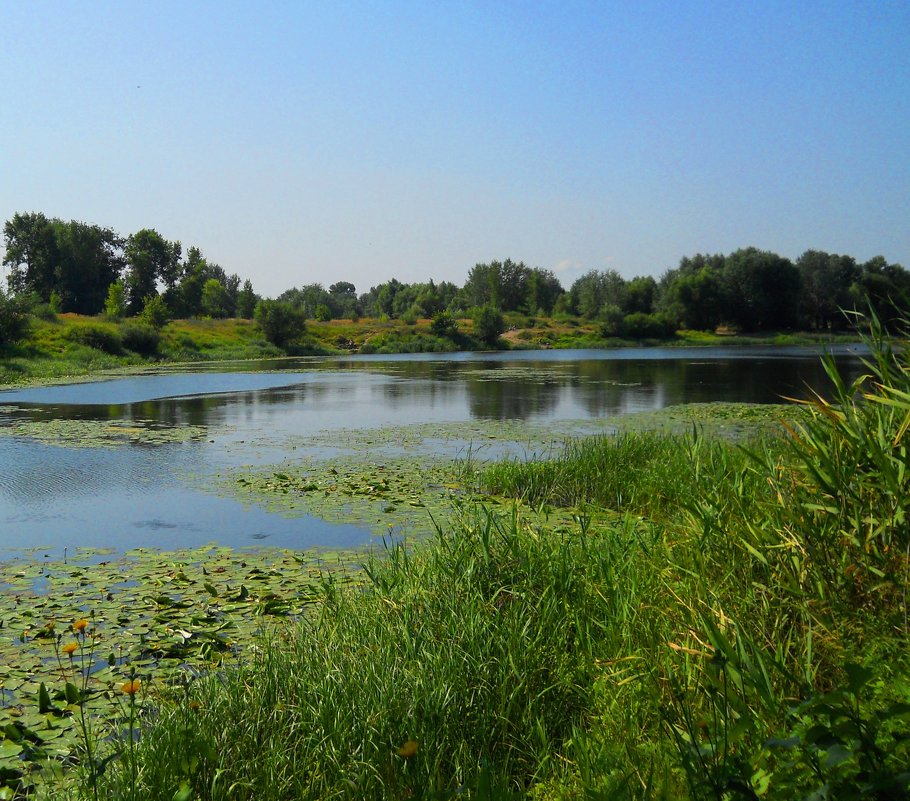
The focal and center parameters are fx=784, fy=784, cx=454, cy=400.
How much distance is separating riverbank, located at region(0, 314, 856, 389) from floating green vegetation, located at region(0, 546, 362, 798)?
32.6 m

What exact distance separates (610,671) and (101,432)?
17.9 metres

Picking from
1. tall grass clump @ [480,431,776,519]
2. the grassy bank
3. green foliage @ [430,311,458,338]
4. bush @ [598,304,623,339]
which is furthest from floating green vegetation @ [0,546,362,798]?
bush @ [598,304,623,339]

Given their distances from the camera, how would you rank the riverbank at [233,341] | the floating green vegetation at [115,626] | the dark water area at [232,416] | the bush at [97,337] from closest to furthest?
the floating green vegetation at [115,626] < the dark water area at [232,416] < the riverbank at [233,341] < the bush at [97,337]

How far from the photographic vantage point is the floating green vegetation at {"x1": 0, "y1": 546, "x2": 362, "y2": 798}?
4.66m

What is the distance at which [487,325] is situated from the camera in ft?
279

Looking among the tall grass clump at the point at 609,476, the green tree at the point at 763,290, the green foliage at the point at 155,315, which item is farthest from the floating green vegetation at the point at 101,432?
the green tree at the point at 763,290

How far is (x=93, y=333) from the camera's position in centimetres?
5188

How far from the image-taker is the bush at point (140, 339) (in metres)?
54.8

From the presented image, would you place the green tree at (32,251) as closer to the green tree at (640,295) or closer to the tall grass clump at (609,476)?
the green tree at (640,295)

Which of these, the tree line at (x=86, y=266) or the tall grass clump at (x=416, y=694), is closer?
the tall grass clump at (x=416, y=694)

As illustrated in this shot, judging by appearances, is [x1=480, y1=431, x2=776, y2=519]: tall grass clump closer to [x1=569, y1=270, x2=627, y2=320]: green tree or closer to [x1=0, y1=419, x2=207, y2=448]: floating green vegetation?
[x1=0, y1=419, x2=207, y2=448]: floating green vegetation

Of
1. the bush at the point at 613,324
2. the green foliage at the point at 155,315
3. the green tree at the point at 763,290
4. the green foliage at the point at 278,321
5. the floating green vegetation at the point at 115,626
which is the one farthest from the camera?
the green tree at the point at 763,290

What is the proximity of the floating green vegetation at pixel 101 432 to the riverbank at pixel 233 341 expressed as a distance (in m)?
17.9

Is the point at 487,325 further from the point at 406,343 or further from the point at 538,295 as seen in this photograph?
the point at 538,295
